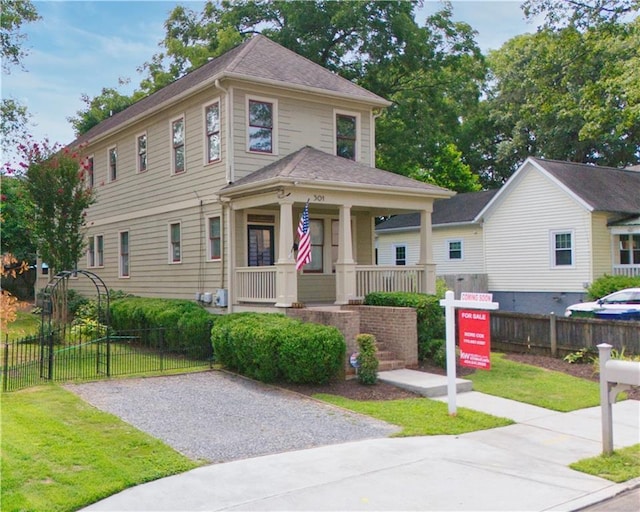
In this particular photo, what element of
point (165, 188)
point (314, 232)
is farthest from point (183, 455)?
point (165, 188)

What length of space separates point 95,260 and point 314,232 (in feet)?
34.8

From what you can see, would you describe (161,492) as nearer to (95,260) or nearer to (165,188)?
(165,188)

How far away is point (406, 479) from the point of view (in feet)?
→ 21.2

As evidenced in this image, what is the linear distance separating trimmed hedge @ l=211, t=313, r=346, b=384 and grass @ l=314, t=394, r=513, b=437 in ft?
2.42

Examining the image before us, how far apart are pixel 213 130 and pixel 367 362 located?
8.15m

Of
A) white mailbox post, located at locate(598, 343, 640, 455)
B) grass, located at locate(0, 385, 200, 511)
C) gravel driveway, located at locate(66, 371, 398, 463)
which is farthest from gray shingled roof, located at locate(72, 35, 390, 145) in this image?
white mailbox post, located at locate(598, 343, 640, 455)

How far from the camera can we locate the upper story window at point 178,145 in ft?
58.8

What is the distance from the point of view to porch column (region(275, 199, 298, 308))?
13648mm

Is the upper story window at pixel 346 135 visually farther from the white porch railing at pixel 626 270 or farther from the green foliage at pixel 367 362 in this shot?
the white porch railing at pixel 626 270

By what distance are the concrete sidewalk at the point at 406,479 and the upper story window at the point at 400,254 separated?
75.3ft

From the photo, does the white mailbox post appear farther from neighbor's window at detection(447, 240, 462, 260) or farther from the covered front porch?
neighbor's window at detection(447, 240, 462, 260)

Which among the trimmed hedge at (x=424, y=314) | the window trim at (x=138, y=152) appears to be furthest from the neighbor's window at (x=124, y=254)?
the trimmed hedge at (x=424, y=314)

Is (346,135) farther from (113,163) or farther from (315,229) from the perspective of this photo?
(113,163)

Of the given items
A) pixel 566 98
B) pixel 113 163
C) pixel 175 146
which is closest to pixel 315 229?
pixel 175 146
